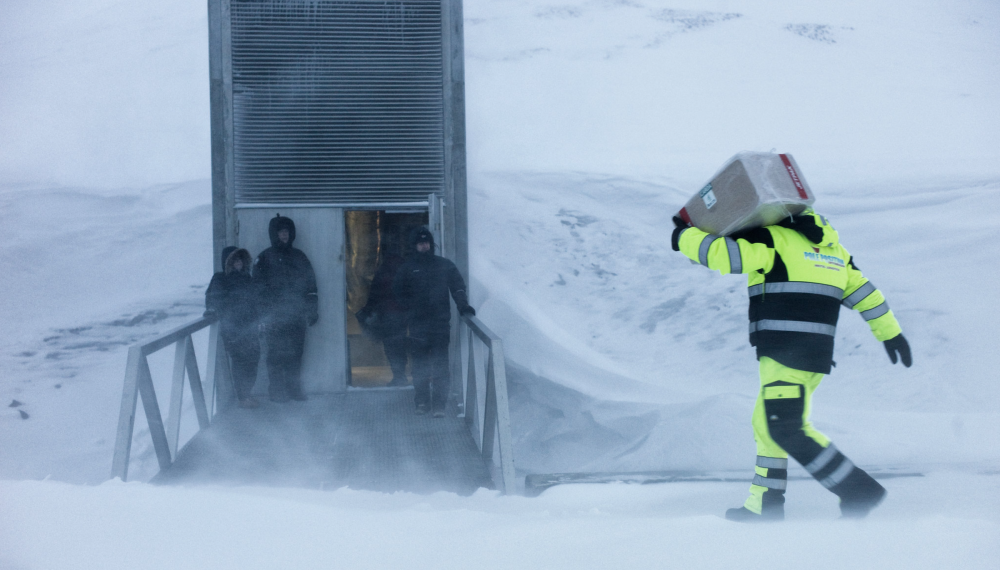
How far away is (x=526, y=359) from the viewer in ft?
24.4

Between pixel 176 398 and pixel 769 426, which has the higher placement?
pixel 769 426

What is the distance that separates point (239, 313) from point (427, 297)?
1.39 metres

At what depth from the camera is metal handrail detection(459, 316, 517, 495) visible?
3158mm

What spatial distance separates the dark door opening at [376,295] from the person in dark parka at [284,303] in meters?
0.45

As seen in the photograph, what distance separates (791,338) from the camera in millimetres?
2336

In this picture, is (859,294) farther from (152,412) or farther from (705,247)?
(152,412)

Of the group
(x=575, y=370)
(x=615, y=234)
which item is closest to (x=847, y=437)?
(x=575, y=370)

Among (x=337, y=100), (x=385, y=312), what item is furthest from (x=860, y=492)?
(x=337, y=100)

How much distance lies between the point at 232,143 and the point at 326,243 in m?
1.05

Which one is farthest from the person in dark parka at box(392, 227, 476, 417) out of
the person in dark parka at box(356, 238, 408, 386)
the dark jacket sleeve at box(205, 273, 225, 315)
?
the dark jacket sleeve at box(205, 273, 225, 315)

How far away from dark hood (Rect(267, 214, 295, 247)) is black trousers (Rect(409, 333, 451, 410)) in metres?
1.28

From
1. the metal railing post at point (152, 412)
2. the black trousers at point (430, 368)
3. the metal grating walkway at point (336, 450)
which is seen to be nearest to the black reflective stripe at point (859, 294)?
the metal grating walkway at point (336, 450)

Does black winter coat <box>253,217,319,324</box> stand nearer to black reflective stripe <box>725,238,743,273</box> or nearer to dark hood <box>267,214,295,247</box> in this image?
dark hood <box>267,214,295,247</box>

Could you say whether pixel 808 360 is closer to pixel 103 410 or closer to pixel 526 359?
pixel 526 359
